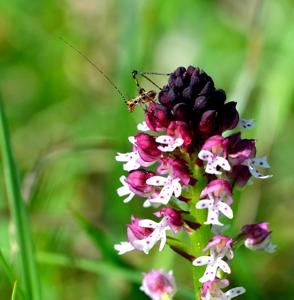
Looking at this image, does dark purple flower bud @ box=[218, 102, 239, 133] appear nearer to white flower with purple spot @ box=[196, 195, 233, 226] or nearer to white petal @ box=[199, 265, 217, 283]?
white flower with purple spot @ box=[196, 195, 233, 226]

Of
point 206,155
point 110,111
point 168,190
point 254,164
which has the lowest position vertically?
point 168,190

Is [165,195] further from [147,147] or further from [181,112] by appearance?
[181,112]

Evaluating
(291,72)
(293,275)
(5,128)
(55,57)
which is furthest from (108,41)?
(5,128)

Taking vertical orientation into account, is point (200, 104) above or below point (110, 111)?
below

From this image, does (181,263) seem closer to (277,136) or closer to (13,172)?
(277,136)

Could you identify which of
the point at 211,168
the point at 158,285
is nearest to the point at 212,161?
the point at 211,168

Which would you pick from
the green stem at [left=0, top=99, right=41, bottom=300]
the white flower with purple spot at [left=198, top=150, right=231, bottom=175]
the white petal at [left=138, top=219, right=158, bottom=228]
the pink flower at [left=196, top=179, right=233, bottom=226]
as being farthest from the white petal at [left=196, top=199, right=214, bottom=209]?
the green stem at [left=0, top=99, right=41, bottom=300]

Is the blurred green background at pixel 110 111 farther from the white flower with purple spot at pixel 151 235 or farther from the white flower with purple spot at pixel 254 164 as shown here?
the white flower with purple spot at pixel 254 164
